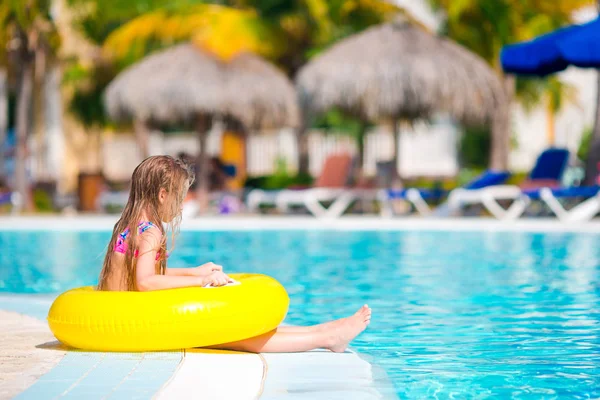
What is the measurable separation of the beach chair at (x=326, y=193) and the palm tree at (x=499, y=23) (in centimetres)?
276

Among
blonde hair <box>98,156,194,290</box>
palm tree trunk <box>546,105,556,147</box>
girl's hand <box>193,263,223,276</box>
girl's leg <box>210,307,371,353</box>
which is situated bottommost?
girl's leg <box>210,307,371,353</box>

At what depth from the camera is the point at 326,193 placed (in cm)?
1762

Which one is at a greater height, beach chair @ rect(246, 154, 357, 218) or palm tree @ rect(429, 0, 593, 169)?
palm tree @ rect(429, 0, 593, 169)

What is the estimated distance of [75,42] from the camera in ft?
81.7

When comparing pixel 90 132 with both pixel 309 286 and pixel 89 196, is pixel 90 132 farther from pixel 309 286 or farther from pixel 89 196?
pixel 309 286

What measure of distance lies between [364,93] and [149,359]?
1331 cm

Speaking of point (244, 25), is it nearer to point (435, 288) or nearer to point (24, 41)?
point (24, 41)

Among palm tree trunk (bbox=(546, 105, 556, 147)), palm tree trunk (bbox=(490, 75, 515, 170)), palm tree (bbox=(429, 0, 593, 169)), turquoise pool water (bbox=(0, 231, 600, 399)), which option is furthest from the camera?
palm tree trunk (bbox=(546, 105, 556, 147))

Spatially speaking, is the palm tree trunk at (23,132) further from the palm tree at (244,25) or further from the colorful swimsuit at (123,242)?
the colorful swimsuit at (123,242)

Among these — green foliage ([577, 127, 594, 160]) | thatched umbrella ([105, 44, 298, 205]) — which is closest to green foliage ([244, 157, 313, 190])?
thatched umbrella ([105, 44, 298, 205])

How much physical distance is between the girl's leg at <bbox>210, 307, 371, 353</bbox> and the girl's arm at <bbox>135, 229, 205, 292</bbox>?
0.37 m

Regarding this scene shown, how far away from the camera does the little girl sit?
4812 millimetres

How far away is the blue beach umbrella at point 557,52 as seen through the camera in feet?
41.2

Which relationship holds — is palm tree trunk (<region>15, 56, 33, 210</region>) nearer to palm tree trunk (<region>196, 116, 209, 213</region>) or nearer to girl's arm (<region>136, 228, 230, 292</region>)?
palm tree trunk (<region>196, 116, 209, 213</region>)
